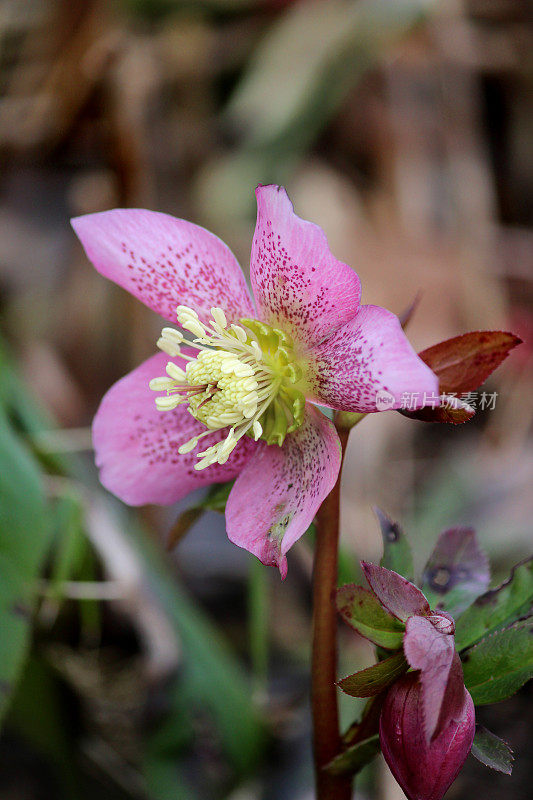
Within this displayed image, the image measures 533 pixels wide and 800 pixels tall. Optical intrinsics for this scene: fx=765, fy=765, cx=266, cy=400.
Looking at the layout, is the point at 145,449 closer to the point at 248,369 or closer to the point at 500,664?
the point at 248,369

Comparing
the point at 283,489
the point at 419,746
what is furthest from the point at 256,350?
the point at 419,746

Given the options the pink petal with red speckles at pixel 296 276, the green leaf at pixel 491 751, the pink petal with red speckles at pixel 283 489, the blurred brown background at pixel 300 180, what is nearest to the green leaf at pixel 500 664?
the green leaf at pixel 491 751

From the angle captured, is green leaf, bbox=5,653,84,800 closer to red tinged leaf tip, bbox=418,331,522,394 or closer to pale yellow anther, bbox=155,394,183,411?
pale yellow anther, bbox=155,394,183,411

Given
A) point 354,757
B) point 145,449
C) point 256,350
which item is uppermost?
point 256,350

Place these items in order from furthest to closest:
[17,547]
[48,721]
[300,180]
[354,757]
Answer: [300,180] < [48,721] < [17,547] < [354,757]

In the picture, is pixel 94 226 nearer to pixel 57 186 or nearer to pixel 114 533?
pixel 114 533
